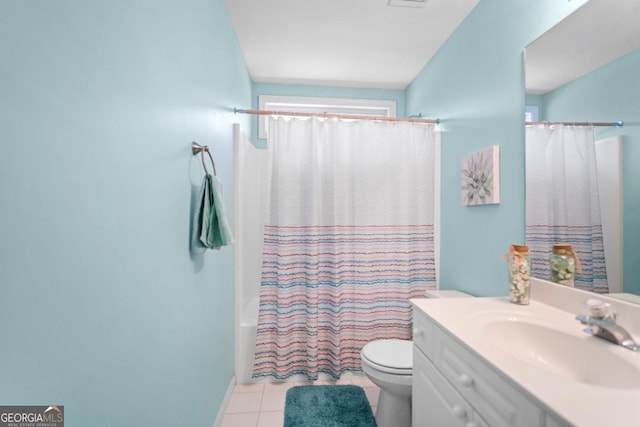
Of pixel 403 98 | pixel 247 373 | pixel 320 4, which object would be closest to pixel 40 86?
pixel 320 4

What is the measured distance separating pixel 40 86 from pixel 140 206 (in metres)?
0.39

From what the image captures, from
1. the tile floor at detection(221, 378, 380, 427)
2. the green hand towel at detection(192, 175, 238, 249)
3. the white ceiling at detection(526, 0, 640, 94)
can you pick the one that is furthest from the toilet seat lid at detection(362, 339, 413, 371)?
the white ceiling at detection(526, 0, 640, 94)

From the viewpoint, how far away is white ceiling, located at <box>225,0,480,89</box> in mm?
1804

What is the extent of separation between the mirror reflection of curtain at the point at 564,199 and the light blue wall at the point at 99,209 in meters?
1.53

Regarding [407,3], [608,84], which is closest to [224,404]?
[608,84]

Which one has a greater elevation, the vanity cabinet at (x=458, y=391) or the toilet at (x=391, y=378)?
the vanity cabinet at (x=458, y=391)

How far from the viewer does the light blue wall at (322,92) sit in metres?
2.82

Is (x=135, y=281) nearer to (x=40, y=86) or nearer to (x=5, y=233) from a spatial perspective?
(x=5, y=233)

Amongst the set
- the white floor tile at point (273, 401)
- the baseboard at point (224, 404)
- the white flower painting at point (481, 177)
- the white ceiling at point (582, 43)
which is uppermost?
the white ceiling at point (582, 43)

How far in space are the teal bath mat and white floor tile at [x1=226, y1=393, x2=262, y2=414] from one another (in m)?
0.20

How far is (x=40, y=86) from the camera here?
1.64ft

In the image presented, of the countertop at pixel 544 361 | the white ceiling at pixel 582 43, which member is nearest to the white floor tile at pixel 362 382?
the countertop at pixel 544 361

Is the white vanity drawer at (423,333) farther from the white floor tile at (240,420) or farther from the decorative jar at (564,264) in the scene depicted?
the white floor tile at (240,420)

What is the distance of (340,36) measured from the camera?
6.82ft
